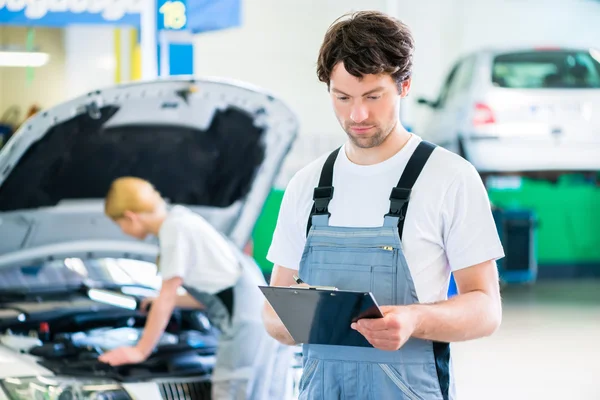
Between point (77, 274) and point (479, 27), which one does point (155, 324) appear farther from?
point (479, 27)

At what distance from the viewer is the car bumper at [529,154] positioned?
7.13m

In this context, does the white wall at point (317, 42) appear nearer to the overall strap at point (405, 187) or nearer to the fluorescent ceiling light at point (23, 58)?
the fluorescent ceiling light at point (23, 58)

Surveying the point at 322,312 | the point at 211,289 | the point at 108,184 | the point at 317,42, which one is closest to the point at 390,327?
the point at 322,312

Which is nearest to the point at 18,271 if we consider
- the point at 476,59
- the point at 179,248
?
the point at 179,248

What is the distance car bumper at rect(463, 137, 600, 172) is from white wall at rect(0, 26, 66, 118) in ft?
10.2

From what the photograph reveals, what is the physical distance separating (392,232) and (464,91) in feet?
19.7

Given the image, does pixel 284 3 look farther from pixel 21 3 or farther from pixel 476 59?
pixel 21 3

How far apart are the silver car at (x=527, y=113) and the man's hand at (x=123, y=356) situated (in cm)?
471

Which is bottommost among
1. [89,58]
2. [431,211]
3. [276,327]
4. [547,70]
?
[276,327]

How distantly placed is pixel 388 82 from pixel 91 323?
6.84 feet

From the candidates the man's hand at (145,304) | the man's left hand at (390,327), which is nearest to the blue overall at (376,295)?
the man's left hand at (390,327)

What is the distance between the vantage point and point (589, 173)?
24.6ft

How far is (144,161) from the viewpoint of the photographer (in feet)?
11.0

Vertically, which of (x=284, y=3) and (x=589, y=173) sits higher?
(x=284, y=3)
